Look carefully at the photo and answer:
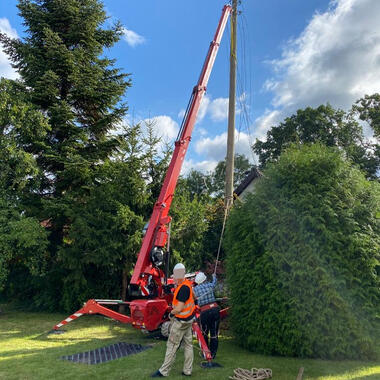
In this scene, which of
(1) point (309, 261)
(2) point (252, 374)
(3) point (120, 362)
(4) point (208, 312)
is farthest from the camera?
(4) point (208, 312)

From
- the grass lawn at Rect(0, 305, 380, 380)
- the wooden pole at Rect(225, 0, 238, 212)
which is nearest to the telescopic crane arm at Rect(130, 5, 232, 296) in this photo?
the wooden pole at Rect(225, 0, 238, 212)

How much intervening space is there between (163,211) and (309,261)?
3974mm

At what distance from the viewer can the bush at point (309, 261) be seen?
6.28 metres

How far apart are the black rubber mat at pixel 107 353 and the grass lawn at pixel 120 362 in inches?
9.4

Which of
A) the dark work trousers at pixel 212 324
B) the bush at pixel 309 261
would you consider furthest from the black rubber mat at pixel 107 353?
the bush at pixel 309 261

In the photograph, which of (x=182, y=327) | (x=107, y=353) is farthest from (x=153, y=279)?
(x=182, y=327)

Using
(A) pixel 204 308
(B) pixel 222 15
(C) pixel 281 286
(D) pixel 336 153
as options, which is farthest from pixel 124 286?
(B) pixel 222 15

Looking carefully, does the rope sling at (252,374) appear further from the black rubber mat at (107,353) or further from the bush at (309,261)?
the black rubber mat at (107,353)

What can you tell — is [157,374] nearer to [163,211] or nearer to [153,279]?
[153,279]

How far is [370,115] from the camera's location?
27.4 meters

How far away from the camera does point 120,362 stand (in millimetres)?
6391

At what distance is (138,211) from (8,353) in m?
5.92

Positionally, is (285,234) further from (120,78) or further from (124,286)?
(120,78)

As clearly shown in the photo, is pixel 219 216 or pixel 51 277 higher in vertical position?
pixel 219 216
